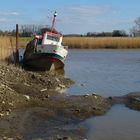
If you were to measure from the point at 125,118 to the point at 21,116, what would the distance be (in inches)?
120

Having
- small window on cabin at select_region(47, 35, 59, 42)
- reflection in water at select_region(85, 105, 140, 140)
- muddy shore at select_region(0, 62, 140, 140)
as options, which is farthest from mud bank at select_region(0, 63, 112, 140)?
small window on cabin at select_region(47, 35, 59, 42)

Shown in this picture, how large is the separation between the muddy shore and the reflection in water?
28 cm

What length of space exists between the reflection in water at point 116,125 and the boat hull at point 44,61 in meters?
14.3

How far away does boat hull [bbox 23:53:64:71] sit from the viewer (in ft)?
93.5

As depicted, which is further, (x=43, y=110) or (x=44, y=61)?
(x=44, y=61)

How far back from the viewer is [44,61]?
93.4 feet

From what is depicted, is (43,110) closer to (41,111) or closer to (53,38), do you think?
(41,111)

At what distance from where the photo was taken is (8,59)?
2956 centimetres

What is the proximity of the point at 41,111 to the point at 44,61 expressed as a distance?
15.3m

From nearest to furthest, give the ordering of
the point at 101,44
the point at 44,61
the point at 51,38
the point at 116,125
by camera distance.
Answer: the point at 116,125
the point at 44,61
the point at 51,38
the point at 101,44

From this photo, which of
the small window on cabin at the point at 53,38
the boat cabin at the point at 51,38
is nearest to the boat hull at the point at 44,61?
the boat cabin at the point at 51,38

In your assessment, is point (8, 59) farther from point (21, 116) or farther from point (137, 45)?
point (137, 45)

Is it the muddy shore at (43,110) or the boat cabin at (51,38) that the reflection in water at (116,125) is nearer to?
the muddy shore at (43,110)

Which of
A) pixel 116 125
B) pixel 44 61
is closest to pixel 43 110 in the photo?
pixel 116 125
